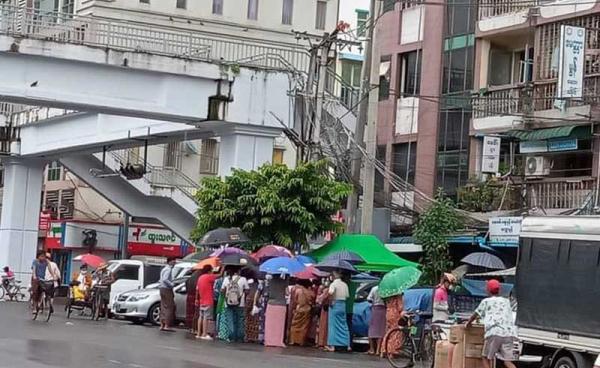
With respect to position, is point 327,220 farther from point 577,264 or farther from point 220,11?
point 220,11

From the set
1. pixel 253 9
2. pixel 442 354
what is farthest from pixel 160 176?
pixel 442 354

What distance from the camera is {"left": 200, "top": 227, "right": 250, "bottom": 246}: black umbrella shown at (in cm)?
2991

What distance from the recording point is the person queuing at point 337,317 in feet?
89.8

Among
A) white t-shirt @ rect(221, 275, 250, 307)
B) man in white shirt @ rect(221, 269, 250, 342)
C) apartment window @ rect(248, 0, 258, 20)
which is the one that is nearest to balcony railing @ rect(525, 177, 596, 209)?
white t-shirt @ rect(221, 275, 250, 307)

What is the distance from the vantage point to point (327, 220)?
31531 millimetres

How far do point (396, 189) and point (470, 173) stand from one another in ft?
10.3

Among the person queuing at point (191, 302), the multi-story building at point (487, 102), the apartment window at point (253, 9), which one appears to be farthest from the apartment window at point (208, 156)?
the person queuing at point (191, 302)

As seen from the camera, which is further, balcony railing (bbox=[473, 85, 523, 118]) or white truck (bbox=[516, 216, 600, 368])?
balcony railing (bbox=[473, 85, 523, 118])

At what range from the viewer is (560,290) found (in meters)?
19.9

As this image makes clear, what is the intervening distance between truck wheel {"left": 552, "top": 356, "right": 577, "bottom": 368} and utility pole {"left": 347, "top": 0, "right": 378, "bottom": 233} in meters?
13.1

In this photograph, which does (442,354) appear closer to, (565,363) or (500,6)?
(565,363)

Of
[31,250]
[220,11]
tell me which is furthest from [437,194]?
[220,11]

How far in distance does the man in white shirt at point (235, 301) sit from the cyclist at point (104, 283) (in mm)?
8016

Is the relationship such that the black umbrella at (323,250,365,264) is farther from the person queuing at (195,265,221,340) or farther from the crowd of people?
the person queuing at (195,265,221,340)
